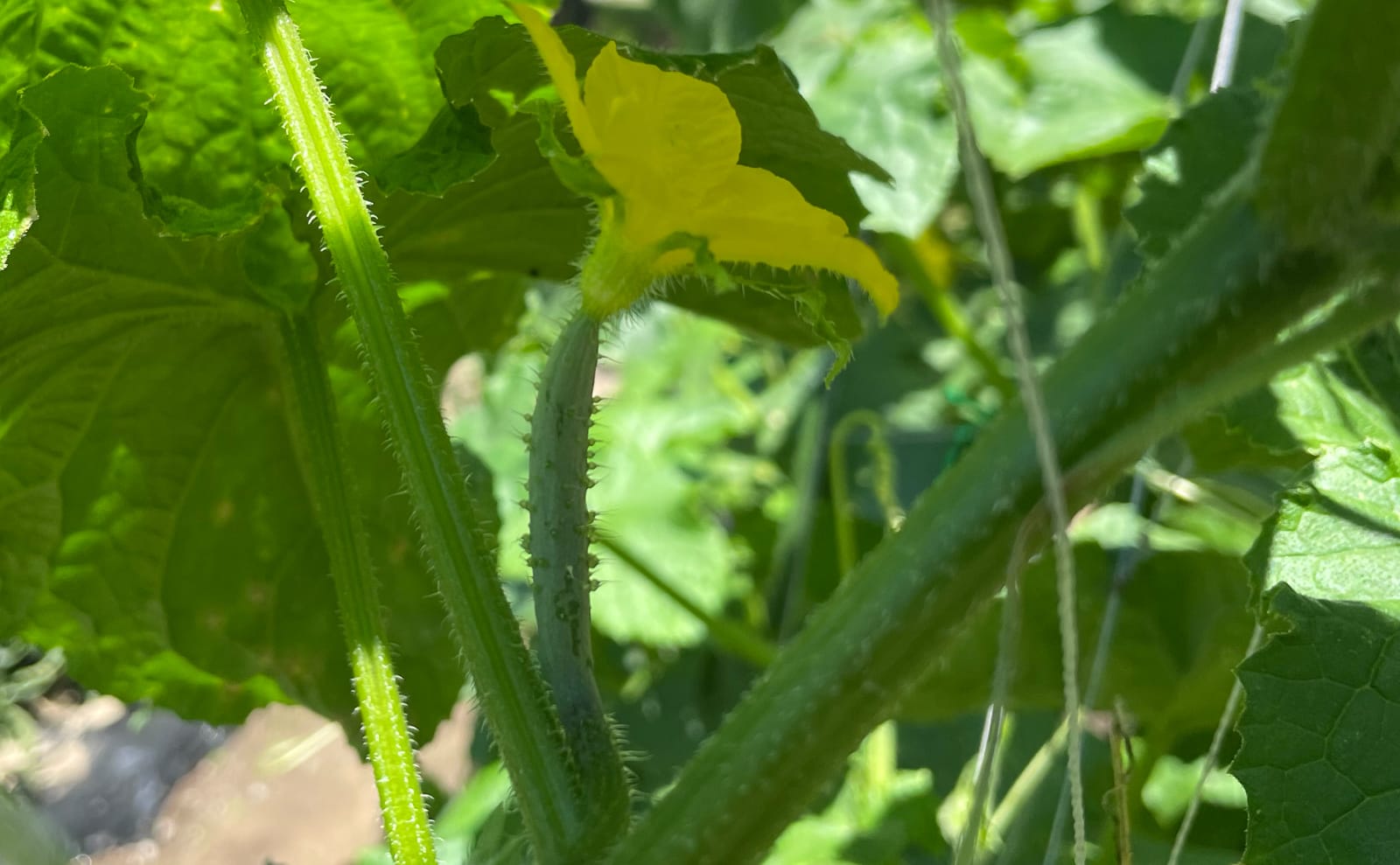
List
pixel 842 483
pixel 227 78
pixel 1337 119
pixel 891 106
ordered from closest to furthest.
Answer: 1. pixel 1337 119
2. pixel 227 78
3. pixel 891 106
4. pixel 842 483

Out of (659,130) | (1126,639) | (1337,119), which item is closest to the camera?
(1337,119)

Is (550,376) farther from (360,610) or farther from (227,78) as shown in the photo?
(227,78)

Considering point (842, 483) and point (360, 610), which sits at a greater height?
point (360, 610)

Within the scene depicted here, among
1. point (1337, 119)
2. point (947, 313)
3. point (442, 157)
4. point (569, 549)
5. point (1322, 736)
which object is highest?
point (1337, 119)

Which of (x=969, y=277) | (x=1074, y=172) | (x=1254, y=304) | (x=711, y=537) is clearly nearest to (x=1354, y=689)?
(x=1254, y=304)

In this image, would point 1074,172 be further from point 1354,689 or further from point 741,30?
point 1354,689

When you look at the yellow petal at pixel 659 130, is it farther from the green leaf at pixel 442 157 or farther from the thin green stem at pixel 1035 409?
the green leaf at pixel 442 157

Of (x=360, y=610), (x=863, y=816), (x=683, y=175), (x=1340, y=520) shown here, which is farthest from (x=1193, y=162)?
(x=863, y=816)

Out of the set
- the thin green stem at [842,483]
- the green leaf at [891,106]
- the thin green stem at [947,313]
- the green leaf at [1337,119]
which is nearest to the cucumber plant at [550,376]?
the green leaf at [1337,119]
